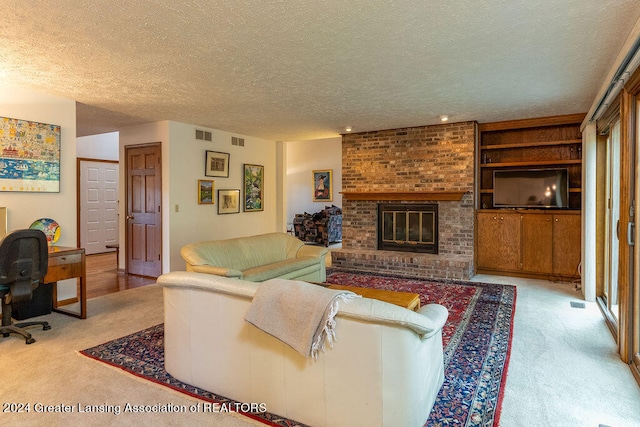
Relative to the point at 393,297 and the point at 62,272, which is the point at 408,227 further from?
the point at 62,272

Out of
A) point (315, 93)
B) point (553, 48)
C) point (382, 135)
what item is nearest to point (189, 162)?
point (315, 93)

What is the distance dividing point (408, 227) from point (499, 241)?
1420 millimetres

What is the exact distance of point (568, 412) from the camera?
2162mm

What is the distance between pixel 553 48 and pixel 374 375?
9.32 feet

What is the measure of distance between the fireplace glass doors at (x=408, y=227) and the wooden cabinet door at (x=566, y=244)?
5.54 ft

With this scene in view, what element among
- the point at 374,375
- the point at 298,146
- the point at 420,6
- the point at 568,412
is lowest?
the point at 568,412

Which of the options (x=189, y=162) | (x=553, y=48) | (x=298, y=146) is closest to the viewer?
(x=553, y=48)

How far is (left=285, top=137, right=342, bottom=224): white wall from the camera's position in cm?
1138

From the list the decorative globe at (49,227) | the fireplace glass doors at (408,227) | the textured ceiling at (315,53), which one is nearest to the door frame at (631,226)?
the textured ceiling at (315,53)

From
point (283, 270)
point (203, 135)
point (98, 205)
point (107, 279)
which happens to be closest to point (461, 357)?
point (283, 270)

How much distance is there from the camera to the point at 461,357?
288cm

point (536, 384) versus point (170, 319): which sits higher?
point (170, 319)

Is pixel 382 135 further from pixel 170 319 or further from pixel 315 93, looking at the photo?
pixel 170 319

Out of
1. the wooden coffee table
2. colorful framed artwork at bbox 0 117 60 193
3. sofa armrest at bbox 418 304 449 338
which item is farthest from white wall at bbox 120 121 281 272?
sofa armrest at bbox 418 304 449 338
